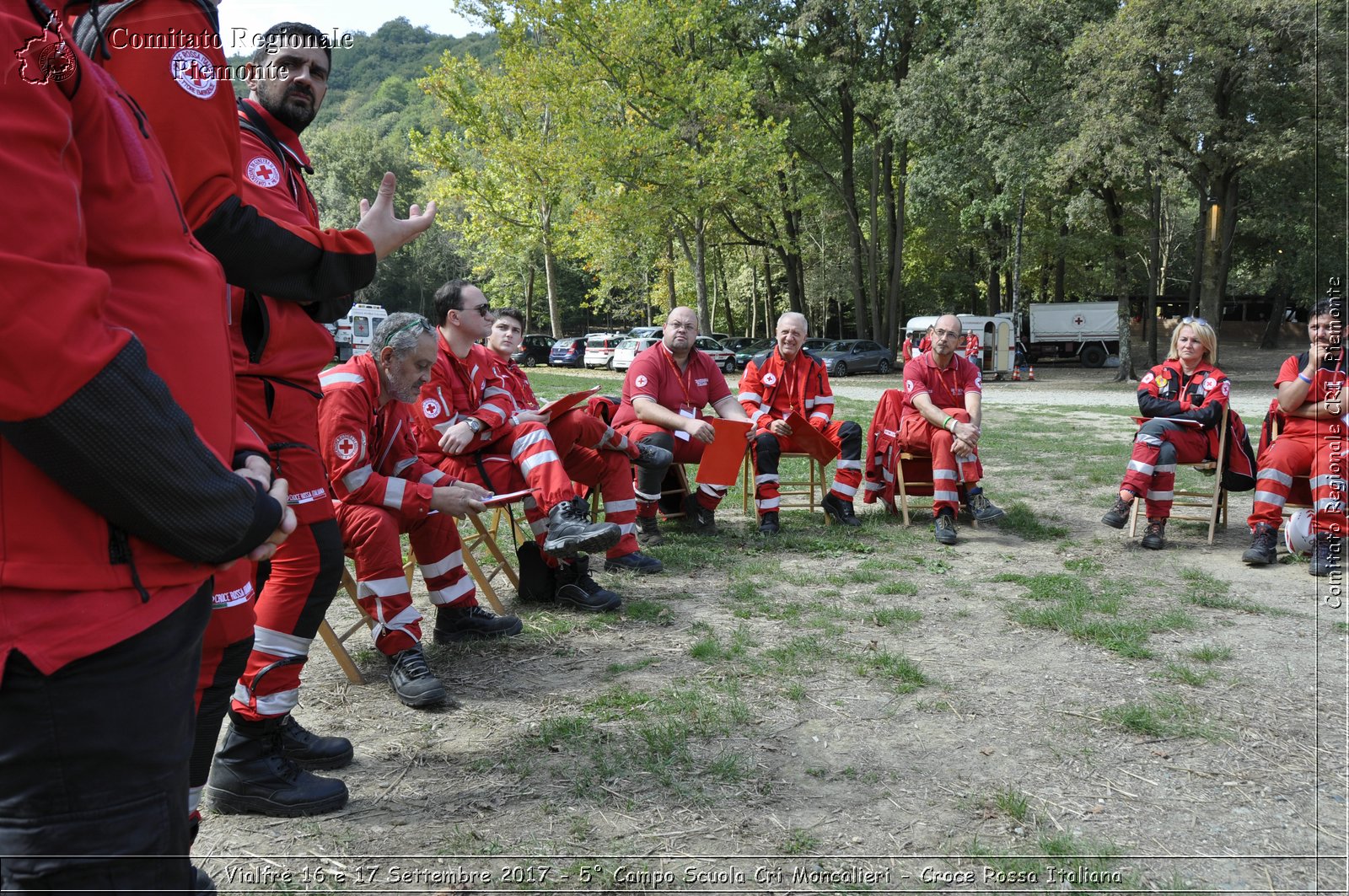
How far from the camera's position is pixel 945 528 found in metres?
6.52

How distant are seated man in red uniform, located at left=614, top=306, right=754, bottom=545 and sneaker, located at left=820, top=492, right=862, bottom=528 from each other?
0.89 meters

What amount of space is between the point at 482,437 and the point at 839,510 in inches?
128

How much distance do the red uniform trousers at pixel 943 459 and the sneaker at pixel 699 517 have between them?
1599mm

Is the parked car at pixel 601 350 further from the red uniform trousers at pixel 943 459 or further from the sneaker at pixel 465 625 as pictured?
the sneaker at pixel 465 625

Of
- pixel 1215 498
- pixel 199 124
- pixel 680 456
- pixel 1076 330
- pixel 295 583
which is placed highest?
pixel 199 124

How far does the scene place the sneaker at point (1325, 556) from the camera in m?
5.39

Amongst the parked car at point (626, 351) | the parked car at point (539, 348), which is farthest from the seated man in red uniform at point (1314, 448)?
the parked car at point (539, 348)

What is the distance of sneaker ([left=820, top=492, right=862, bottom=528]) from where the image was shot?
7121mm

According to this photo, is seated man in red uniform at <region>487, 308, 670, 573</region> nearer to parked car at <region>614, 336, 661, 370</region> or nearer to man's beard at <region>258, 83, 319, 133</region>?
man's beard at <region>258, 83, 319, 133</region>

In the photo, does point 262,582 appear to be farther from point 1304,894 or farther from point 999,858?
point 1304,894

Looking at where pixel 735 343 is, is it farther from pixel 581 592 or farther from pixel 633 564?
pixel 581 592

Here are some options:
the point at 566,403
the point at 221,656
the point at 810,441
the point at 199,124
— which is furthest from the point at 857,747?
the point at 810,441

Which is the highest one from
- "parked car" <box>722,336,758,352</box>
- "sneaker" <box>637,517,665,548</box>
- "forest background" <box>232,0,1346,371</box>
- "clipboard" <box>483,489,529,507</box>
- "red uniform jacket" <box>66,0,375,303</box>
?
"forest background" <box>232,0,1346,371</box>

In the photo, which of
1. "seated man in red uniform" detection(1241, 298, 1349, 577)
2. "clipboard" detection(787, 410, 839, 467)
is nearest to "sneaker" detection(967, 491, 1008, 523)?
"clipboard" detection(787, 410, 839, 467)
